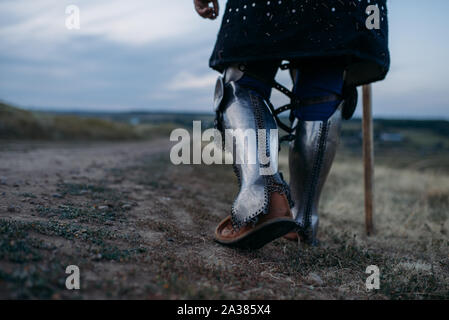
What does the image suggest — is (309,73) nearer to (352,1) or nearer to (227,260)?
(352,1)

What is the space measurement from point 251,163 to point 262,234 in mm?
333

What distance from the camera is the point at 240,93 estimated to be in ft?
5.93

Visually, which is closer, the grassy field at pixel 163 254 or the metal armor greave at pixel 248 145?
the grassy field at pixel 163 254

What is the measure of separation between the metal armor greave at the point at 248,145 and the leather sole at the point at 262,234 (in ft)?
0.18

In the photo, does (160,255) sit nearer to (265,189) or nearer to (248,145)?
(265,189)

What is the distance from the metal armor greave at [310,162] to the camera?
1.93 m

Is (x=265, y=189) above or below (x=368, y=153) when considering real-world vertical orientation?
below

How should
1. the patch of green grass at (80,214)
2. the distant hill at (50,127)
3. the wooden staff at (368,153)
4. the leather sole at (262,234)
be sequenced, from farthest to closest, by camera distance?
1. the distant hill at (50,127)
2. the wooden staff at (368,153)
3. the patch of green grass at (80,214)
4. the leather sole at (262,234)

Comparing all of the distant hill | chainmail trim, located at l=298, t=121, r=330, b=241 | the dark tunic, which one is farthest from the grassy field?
the distant hill

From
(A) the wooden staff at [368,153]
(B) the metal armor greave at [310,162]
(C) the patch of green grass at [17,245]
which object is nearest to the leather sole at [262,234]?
(B) the metal armor greave at [310,162]

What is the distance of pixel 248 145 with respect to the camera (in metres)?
1.69

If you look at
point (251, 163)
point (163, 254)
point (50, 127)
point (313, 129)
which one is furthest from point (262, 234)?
point (50, 127)

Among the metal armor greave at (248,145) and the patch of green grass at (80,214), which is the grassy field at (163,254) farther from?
the metal armor greave at (248,145)
